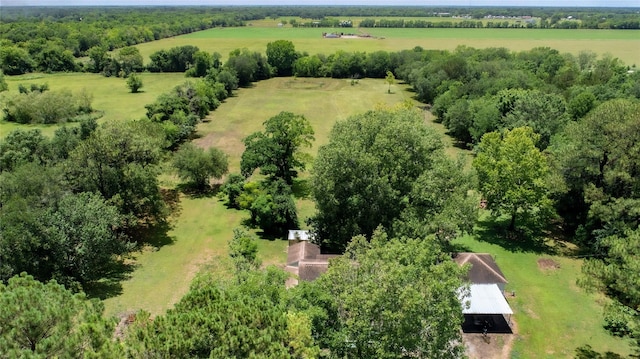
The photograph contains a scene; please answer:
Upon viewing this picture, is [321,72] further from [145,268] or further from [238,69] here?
[145,268]

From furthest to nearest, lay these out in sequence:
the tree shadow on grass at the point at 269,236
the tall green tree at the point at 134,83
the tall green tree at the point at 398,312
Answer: the tall green tree at the point at 134,83 < the tree shadow on grass at the point at 269,236 < the tall green tree at the point at 398,312

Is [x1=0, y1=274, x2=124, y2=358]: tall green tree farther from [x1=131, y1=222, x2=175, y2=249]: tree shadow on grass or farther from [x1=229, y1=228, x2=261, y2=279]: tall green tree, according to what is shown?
[x1=131, y1=222, x2=175, y2=249]: tree shadow on grass

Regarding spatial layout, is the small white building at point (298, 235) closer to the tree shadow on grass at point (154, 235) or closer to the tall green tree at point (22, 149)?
the tree shadow on grass at point (154, 235)

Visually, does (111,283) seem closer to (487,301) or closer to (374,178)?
(374,178)

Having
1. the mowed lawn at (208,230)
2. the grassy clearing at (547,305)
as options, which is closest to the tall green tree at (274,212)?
the mowed lawn at (208,230)

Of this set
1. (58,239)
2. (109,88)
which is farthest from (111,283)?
(109,88)

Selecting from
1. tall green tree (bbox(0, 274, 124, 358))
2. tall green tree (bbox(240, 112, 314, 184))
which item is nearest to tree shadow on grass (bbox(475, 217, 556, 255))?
tall green tree (bbox(240, 112, 314, 184))

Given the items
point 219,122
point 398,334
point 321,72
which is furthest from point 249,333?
point 321,72
